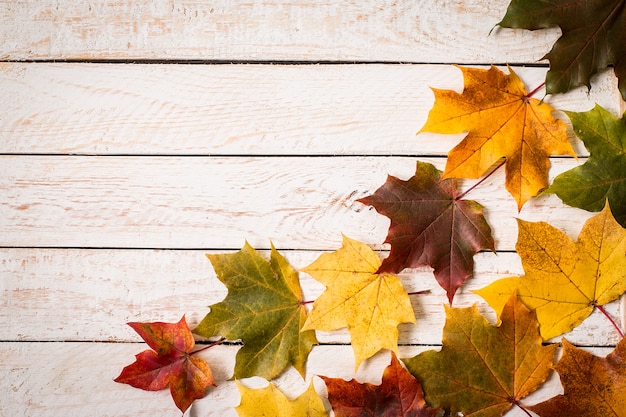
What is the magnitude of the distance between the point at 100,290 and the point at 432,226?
59cm

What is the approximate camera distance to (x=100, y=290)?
99cm

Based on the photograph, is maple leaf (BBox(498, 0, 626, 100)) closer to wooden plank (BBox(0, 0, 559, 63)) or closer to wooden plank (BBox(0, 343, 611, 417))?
wooden plank (BBox(0, 0, 559, 63))

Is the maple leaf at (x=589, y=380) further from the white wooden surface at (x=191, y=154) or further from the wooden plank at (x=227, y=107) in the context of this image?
the wooden plank at (x=227, y=107)

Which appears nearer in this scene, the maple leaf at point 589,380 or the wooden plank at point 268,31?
the maple leaf at point 589,380

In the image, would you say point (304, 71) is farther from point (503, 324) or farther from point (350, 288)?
point (503, 324)

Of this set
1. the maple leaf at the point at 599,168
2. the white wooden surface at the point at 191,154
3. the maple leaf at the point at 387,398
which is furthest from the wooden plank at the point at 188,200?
the maple leaf at the point at 387,398

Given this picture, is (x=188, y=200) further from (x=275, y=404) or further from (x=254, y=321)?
(x=275, y=404)

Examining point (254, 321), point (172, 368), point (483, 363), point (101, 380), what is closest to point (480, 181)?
point (483, 363)

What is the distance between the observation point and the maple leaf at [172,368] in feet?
3.11

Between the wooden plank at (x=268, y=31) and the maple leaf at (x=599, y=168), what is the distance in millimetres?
153

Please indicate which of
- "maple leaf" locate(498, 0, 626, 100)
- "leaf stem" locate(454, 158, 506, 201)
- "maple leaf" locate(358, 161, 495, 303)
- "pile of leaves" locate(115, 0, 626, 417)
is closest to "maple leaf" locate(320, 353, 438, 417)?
"pile of leaves" locate(115, 0, 626, 417)

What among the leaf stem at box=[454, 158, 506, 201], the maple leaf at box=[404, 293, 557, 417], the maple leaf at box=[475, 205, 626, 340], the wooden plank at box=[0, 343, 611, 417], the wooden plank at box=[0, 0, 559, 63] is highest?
the wooden plank at box=[0, 0, 559, 63]

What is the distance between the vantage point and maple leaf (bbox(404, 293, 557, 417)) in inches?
35.5

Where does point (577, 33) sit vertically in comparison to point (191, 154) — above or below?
above
